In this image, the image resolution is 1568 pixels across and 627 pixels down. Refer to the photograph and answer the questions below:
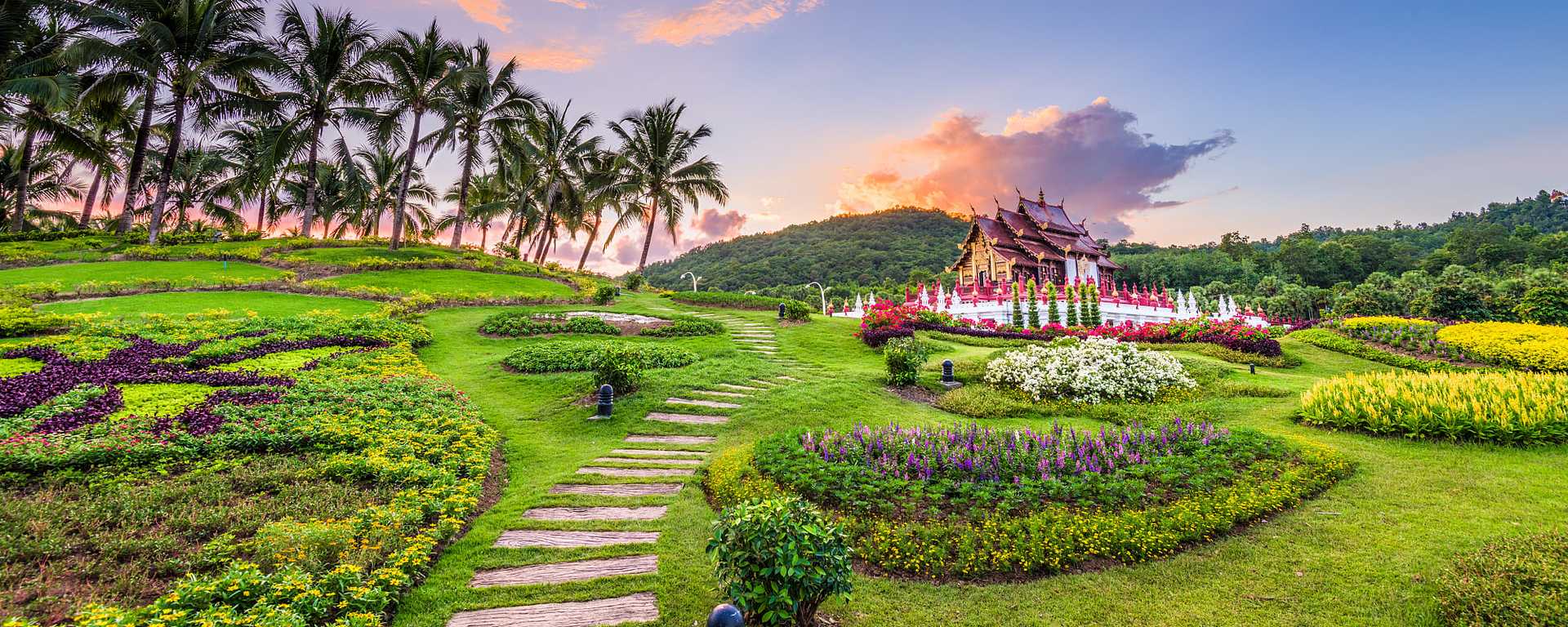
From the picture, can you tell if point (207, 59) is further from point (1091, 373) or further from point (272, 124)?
point (1091, 373)

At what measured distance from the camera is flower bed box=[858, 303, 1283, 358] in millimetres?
14781

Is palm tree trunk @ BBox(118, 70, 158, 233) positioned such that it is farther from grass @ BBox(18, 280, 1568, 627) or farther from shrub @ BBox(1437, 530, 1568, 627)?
shrub @ BBox(1437, 530, 1568, 627)

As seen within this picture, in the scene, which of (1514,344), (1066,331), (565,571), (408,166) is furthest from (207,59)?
(1514,344)

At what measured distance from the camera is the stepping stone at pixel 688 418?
8070 mm

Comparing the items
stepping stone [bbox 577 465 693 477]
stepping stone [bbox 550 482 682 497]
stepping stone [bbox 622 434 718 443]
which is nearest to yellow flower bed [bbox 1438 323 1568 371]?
stepping stone [bbox 622 434 718 443]

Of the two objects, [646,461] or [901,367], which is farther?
[901,367]

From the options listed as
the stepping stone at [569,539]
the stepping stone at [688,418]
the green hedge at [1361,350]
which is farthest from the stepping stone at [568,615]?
the green hedge at [1361,350]

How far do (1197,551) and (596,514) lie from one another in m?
4.80

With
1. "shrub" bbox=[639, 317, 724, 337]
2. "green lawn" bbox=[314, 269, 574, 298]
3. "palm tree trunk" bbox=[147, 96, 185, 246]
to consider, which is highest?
"palm tree trunk" bbox=[147, 96, 185, 246]

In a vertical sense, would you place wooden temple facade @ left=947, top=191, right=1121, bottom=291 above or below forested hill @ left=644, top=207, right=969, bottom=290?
below

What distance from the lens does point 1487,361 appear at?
12219 millimetres

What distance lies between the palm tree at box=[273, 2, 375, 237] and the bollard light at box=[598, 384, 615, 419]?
25.0 m

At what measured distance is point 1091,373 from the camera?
9781 mm

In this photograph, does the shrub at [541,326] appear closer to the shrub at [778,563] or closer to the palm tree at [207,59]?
the shrub at [778,563]
